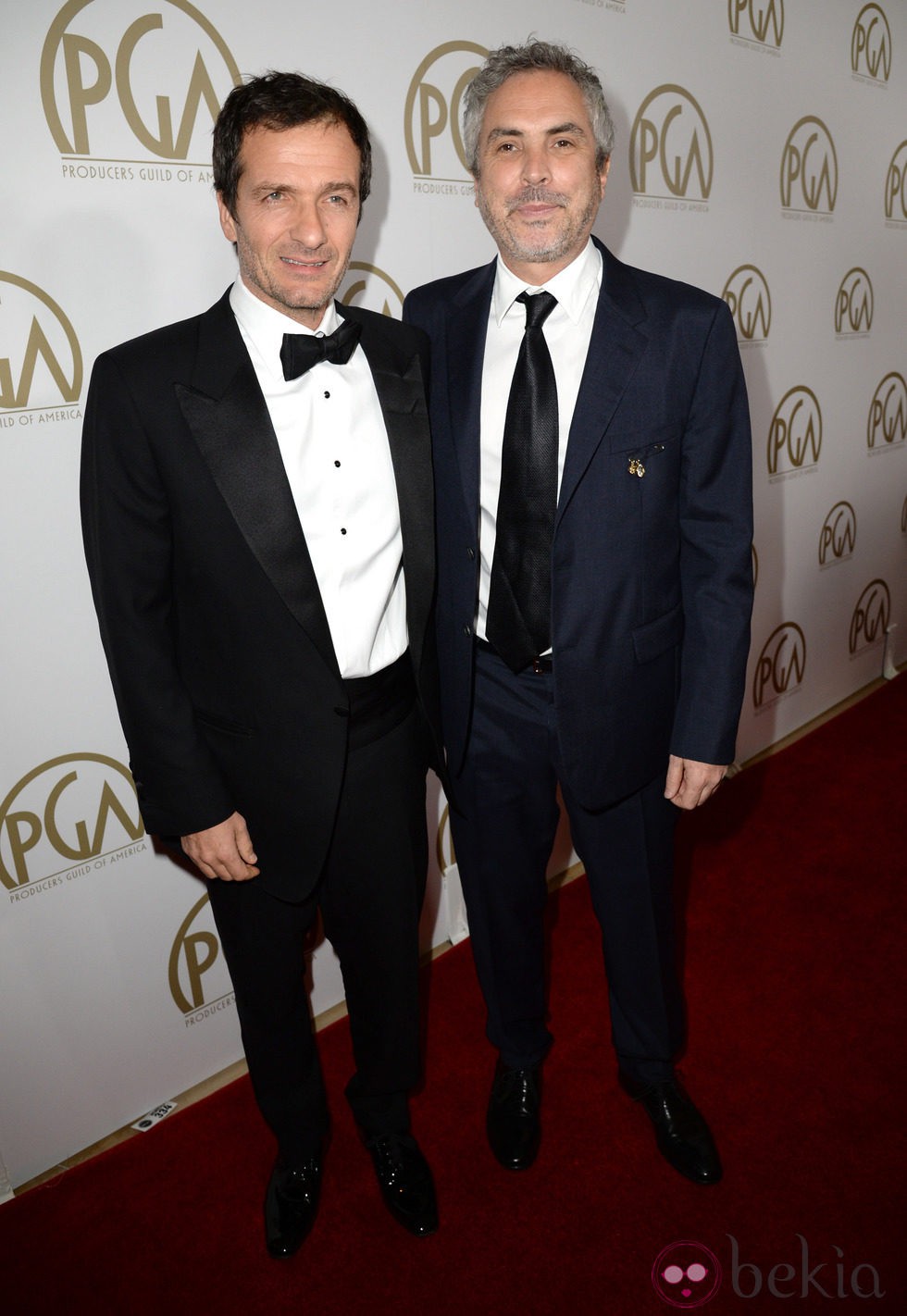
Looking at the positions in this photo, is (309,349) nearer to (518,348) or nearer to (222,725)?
(518,348)

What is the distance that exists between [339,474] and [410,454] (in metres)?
0.14

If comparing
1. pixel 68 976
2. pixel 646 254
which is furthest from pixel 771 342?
pixel 68 976

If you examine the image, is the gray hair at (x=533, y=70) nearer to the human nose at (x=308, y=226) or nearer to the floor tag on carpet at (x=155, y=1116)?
the human nose at (x=308, y=226)

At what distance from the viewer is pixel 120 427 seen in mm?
1346

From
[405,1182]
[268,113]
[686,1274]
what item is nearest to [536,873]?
[405,1182]

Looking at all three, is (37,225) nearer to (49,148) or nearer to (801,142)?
(49,148)

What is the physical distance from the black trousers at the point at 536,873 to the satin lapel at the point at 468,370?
13.2 inches

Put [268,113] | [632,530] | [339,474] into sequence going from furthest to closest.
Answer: [632,530], [339,474], [268,113]

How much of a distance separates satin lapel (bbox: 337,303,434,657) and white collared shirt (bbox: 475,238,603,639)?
0.12m

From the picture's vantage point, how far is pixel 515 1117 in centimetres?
197

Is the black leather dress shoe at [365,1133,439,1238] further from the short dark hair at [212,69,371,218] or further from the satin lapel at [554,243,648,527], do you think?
the short dark hair at [212,69,371,218]

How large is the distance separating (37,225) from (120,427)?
51 cm

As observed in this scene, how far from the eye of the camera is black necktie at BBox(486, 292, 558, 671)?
61.9 inches

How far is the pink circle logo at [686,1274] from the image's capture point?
1649 millimetres
